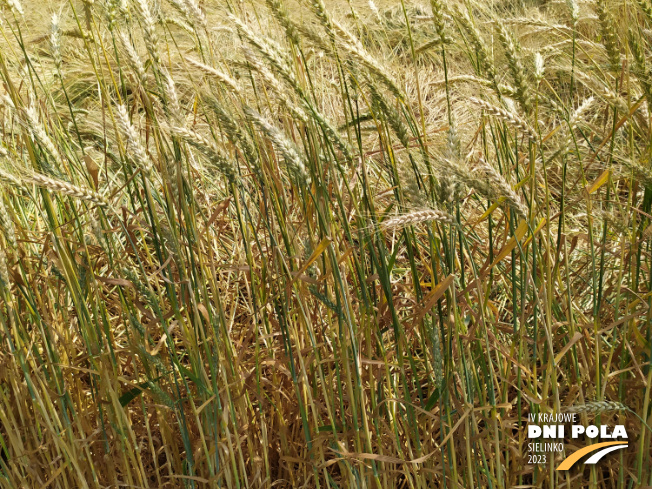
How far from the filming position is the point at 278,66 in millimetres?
1008

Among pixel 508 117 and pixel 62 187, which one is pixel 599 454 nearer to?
pixel 508 117

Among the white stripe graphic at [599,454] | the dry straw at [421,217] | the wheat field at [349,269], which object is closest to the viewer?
the dry straw at [421,217]

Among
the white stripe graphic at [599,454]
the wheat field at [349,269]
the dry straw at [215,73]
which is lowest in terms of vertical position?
the white stripe graphic at [599,454]

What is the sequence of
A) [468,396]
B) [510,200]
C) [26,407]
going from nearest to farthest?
[510,200] → [468,396] → [26,407]

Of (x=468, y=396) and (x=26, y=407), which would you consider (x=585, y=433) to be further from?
(x=26, y=407)

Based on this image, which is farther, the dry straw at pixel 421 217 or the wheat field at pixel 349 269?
the wheat field at pixel 349 269

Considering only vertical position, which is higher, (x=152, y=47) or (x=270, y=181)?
(x=152, y=47)

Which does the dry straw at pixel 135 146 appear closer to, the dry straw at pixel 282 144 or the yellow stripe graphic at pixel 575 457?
the dry straw at pixel 282 144

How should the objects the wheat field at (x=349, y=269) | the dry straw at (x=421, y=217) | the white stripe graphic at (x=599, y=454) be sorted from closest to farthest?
the dry straw at (x=421, y=217), the wheat field at (x=349, y=269), the white stripe graphic at (x=599, y=454)

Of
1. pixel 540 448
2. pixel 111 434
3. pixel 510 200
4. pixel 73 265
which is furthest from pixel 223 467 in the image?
pixel 510 200

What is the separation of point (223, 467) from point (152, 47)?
2.64 feet

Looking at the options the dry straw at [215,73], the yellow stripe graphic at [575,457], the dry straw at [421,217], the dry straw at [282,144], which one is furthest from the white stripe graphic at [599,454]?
the dry straw at [215,73]

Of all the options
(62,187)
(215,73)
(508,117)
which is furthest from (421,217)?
(62,187)

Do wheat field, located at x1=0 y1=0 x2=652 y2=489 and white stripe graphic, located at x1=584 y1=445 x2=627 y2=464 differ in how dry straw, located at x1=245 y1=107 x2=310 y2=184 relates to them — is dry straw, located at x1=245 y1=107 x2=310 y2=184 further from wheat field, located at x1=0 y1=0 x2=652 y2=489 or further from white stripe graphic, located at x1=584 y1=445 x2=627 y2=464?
white stripe graphic, located at x1=584 y1=445 x2=627 y2=464
